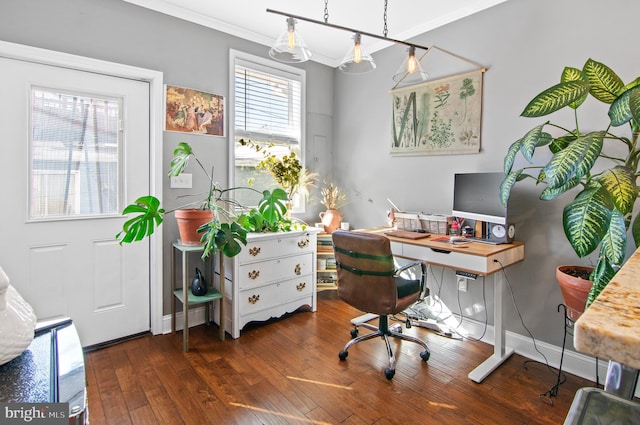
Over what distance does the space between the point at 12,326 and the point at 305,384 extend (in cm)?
170

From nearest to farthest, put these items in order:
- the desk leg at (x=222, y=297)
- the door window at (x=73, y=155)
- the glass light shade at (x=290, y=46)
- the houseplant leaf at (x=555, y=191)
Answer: the houseplant leaf at (x=555, y=191)
the glass light shade at (x=290, y=46)
the door window at (x=73, y=155)
the desk leg at (x=222, y=297)

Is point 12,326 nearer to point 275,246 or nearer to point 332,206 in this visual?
point 275,246

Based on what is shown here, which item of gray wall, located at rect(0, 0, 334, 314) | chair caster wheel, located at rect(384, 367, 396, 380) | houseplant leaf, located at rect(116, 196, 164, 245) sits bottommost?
chair caster wheel, located at rect(384, 367, 396, 380)

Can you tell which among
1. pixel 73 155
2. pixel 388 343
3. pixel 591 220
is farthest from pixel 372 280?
pixel 73 155

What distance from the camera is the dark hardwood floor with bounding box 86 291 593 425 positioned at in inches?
70.9

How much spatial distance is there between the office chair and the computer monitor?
0.59 metres

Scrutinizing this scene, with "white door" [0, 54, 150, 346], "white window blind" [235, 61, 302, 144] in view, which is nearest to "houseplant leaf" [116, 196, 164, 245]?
"white door" [0, 54, 150, 346]

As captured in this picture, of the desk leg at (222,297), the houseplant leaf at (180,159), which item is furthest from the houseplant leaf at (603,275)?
the houseplant leaf at (180,159)

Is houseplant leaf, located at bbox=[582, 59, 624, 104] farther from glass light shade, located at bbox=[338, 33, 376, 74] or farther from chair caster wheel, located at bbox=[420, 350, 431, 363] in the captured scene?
chair caster wheel, located at bbox=[420, 350, 431, 363]

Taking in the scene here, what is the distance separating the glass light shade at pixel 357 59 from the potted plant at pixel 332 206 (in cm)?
160

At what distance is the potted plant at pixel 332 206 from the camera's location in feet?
11.8

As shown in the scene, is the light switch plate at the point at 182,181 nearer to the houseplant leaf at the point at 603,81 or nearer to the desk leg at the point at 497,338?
the desk leg at the point at 497,338

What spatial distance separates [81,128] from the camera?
2414 mm

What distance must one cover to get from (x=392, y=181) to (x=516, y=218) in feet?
3.82
